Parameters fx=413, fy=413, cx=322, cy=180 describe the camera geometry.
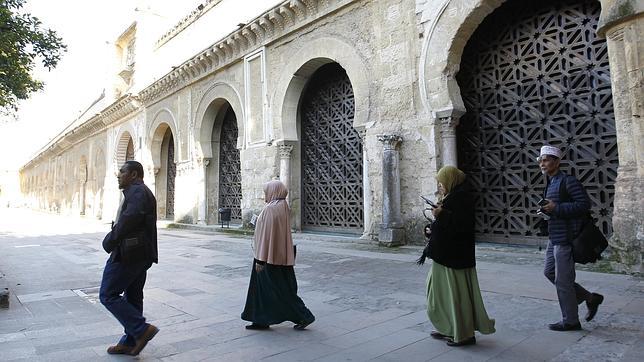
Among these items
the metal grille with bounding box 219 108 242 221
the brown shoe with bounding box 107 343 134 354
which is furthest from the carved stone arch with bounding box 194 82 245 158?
the brown shoe with bounding box 107 343 134 354

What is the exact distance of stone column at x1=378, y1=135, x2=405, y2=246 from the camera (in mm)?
8461

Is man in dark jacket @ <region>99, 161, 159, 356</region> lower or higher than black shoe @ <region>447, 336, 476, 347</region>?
higher

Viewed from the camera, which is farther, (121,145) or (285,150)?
(121,145)

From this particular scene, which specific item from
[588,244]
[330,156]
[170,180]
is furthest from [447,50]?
[170,180]

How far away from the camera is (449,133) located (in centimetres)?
793

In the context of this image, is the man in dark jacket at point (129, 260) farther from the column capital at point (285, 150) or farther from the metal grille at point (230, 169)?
the metal grille at point (230, 169)

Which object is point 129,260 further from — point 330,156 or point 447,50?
point 330,156

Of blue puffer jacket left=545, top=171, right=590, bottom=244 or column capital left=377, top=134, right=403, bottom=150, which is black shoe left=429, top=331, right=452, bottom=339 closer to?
blue puffer jacket left=545, top=171, right=590, bottom=244

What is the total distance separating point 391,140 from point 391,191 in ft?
3.44

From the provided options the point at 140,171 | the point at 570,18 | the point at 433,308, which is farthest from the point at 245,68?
the point at 433,308

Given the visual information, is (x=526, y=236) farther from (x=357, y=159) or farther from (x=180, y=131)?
(x=180, y=131)

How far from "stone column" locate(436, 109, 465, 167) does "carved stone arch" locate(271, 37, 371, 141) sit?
6.36ft

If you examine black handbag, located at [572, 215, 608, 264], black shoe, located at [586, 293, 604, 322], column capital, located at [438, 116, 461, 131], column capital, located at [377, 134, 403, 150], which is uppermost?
column capital, located at [438, 116, 461, 131]

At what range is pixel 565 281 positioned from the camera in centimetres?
321
